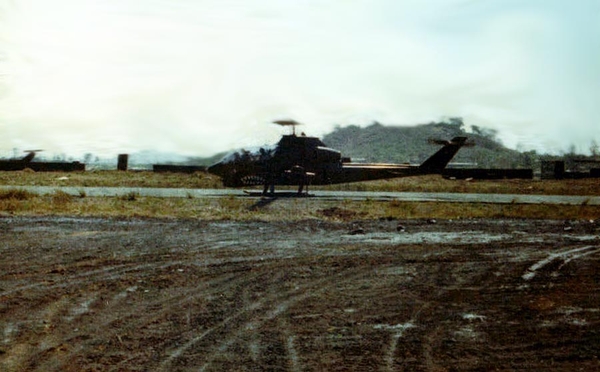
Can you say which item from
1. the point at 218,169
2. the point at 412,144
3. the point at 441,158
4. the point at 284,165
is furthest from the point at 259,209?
the point at 412,144

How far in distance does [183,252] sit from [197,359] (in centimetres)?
691

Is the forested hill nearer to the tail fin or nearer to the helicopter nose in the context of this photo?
the tail fin

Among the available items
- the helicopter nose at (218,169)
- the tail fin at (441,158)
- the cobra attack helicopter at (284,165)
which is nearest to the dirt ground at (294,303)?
the cobra attack helicopter at (284,165)

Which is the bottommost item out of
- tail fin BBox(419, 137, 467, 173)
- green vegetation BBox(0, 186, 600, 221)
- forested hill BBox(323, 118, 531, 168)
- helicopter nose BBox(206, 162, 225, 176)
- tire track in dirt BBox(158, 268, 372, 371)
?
tire track in dirt BBox(158, 268, 372, 371)

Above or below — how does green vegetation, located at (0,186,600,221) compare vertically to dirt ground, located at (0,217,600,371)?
above

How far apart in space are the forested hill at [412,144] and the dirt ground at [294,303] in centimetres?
9221

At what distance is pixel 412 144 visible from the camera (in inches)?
4904

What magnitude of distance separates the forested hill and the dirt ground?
92212 millimetres

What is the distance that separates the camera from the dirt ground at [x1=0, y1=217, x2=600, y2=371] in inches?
255

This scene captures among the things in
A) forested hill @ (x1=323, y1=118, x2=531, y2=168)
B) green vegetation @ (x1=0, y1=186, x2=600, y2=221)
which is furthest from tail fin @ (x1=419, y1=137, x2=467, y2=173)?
forested hill @ (x1=323, y1=118, x2=531, y2=168)

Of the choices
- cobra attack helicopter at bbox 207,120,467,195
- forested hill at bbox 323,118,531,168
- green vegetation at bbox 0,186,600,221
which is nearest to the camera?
green vegetation at bbox 0,186,600,221

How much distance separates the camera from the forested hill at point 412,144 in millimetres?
114000

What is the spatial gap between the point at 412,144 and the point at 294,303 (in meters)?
118

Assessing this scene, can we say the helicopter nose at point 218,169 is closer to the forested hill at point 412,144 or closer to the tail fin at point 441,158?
the tail fin at point 441,158
